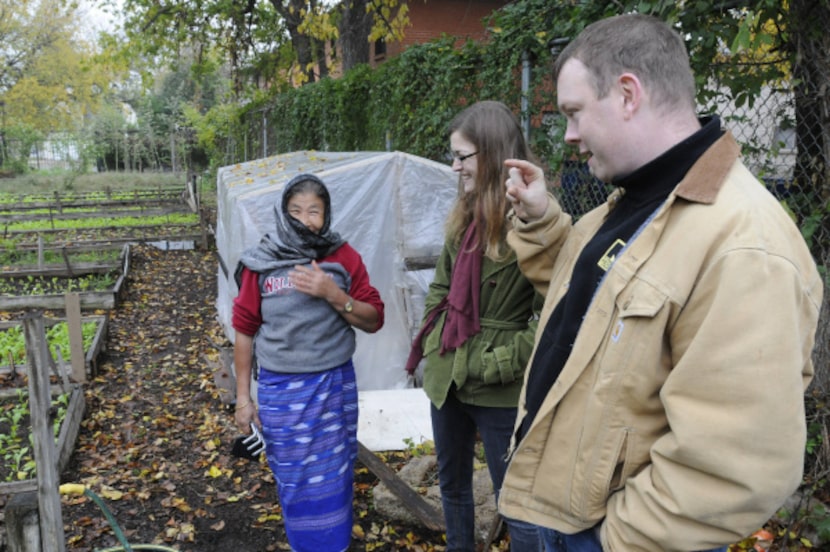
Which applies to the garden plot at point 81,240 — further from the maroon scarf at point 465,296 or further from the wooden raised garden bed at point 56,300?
the maroon scarf at point 465,296

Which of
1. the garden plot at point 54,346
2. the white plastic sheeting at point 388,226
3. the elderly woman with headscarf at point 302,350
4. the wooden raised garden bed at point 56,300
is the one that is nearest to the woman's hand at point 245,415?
the elderly woman with headscarf at point 302,350

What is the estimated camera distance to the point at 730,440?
1.12m

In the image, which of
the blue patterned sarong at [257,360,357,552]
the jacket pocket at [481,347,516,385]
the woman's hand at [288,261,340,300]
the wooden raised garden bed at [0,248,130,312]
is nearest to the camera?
the jacket pocket at [481,347,516,385]

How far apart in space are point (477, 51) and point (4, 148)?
3215cm

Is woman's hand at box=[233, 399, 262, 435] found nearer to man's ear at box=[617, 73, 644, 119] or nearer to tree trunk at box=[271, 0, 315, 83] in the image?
man's ear at box=[617, 73, 644, 119]

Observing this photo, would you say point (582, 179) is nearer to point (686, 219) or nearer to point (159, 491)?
point (686, 219)

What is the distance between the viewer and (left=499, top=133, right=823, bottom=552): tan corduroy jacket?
1.11m

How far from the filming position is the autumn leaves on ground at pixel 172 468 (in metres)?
3.59

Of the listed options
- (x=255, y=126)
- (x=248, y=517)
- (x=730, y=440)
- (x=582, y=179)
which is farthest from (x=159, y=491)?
(x=255, y=126)

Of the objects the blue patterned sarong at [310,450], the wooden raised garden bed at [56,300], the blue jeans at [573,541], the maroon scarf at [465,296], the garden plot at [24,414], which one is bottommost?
the garden plot at [24,414]

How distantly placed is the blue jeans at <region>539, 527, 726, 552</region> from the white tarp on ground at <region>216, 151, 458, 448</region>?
12.7ft

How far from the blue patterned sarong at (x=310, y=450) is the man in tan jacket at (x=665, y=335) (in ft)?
4.86

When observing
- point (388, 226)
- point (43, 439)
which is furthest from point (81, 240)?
point (43, 439)

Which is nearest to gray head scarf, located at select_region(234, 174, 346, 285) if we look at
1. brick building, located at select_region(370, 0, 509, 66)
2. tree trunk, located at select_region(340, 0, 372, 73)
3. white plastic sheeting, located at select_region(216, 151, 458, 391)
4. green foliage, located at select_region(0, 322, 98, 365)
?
white plastic sheeting, located at select_region(216, 151, 458, 391)
